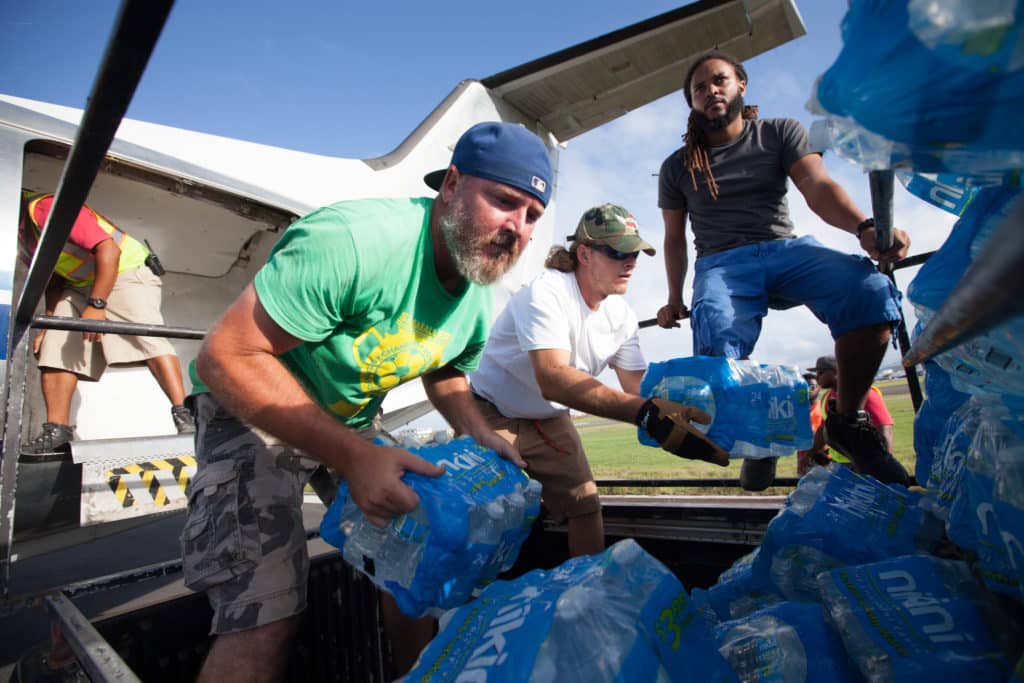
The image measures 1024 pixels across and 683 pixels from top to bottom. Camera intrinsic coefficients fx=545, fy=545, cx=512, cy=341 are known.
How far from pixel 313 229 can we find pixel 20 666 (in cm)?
120

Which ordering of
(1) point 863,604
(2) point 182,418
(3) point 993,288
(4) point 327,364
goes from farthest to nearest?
(2) point 182,418 → (4) point 327,364 → (1) point 863,604 → (3) point 993,288

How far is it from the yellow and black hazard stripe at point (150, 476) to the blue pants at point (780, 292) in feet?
7.29

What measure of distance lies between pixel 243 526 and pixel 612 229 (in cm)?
179

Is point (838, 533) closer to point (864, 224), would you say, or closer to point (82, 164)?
point (864, 224)

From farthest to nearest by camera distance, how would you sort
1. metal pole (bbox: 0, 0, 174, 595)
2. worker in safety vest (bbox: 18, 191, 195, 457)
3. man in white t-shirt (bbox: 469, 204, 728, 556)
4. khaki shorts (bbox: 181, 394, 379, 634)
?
worker in safety vest (bbox: 18, 191, 195, 457), man in white t-shirt (bbox: 469, 204, 728, 556), khaki shorts (bbox: 181, 394, 379, 634), metal pole (bbox: 0, 0, 174, 595)

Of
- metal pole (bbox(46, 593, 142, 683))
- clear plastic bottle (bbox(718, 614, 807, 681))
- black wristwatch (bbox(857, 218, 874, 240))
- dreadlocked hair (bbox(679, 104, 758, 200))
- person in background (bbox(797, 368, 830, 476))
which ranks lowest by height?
person in background (bbox(797, 368, 830, 476))

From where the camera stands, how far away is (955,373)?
2.68 feet

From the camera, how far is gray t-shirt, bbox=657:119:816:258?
2354 millimetres

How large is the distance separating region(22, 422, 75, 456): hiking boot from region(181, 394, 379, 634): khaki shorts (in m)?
1.66

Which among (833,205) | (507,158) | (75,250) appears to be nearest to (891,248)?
(833,205)

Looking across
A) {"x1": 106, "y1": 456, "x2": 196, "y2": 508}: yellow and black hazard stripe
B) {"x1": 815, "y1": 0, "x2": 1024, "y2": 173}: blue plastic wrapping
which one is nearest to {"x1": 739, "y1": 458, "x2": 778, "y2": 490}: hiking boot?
{"x1": 815, "y1": 0, "x2": 1024, "y2": 173}: blue plastic wrapping

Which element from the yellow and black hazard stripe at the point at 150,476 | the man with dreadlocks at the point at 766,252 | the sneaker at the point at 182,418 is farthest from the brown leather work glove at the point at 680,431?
the sneaker at the point at 182,418

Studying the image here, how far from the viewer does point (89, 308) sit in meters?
2.78

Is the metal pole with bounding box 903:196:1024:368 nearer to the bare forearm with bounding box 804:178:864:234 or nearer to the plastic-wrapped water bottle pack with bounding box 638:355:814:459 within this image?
the plastic-wrapped water bottle pack with bounding box 638:355:814:459
